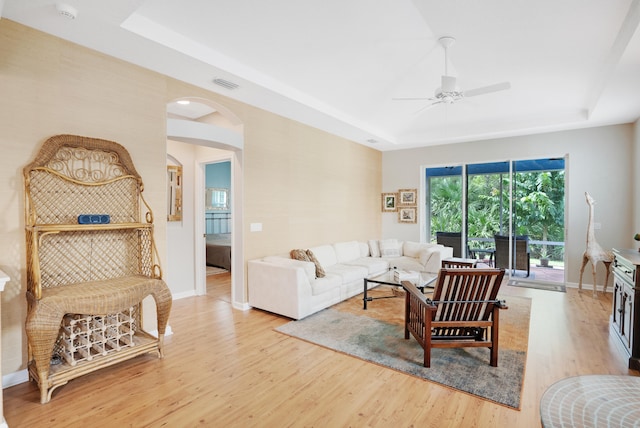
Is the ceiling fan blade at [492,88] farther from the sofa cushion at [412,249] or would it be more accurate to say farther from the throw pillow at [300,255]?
the sofa cushion at [412,249]

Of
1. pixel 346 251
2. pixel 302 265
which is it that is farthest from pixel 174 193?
pixel 346 251

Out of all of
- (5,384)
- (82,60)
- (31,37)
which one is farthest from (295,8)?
(5,384)

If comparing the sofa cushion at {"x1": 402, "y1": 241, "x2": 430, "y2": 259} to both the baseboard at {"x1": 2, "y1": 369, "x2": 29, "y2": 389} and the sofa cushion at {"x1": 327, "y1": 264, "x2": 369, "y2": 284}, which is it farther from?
the baseboard at {"x1": 2, "y1": 369, "x2": 29, "y2": 389}

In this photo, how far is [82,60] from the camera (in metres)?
3.04

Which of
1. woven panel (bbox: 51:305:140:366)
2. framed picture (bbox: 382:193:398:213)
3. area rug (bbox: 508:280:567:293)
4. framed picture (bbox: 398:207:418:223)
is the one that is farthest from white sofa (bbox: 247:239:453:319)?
woven panel (bbox: 51:305:140:366)

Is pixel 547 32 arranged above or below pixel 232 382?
above

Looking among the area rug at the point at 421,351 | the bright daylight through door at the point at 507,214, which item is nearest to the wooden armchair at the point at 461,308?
the area rug at the point at 421,351

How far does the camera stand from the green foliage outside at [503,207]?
20.5 ft

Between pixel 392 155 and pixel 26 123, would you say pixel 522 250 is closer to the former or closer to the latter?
pixel 392 155

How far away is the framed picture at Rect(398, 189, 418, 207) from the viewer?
7605mm

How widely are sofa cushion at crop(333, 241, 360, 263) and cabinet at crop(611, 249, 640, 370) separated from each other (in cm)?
376

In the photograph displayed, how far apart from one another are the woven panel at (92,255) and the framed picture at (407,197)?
575 cm

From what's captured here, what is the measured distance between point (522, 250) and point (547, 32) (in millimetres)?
4298

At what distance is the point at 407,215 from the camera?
7703 mm
